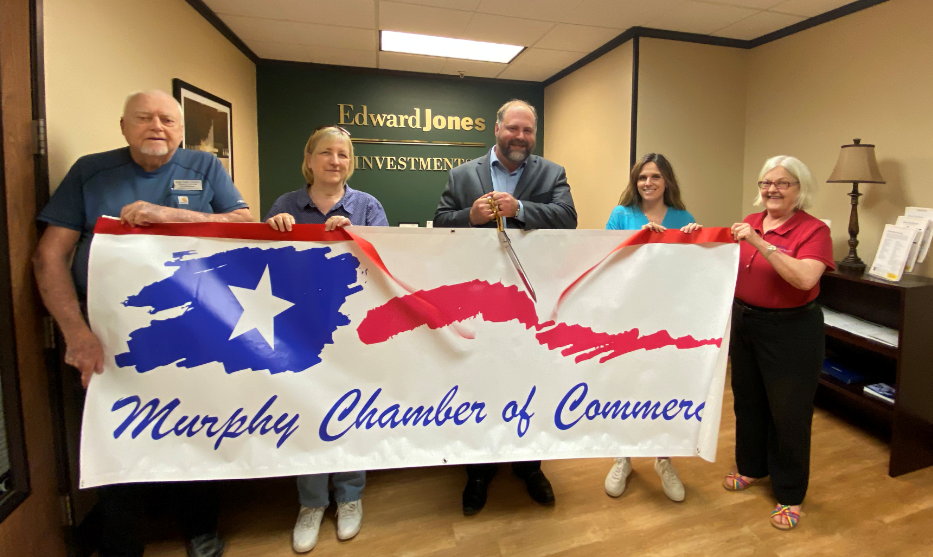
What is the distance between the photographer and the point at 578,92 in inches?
165

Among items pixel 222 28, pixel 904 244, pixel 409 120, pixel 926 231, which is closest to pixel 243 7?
pixel 222 28

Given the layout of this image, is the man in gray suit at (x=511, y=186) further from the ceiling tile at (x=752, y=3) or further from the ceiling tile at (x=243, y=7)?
the ceiling tile at (x=243, y=7)

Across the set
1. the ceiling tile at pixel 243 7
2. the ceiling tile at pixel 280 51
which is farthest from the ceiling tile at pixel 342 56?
the ceiling tile at pixel 243 7

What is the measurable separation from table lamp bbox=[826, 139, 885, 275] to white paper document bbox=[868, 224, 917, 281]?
13cm

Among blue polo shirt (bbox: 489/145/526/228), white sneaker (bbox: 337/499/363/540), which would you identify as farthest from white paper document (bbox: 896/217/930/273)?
white sneaker (bbox: 337/499/363/540)

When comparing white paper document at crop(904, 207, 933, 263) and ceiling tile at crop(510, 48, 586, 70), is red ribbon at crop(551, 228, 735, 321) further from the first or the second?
ceiling tile at crop(510, 48, 586, 70)

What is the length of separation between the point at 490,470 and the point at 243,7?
3098 mm

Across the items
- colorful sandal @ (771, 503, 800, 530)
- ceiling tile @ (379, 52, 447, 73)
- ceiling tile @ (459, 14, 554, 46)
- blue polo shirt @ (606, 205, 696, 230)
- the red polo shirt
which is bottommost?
colorful sandal @ (771, 503, 800, 530)

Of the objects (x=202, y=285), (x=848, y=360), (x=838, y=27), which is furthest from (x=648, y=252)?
(x=838, y=27)

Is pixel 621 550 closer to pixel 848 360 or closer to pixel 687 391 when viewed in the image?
pixel 687 391

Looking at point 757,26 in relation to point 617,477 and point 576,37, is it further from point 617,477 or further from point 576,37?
point 617,477

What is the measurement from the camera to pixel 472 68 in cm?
434

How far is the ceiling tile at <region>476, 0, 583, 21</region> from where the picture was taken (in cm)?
287

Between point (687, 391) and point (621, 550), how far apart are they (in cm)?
61
